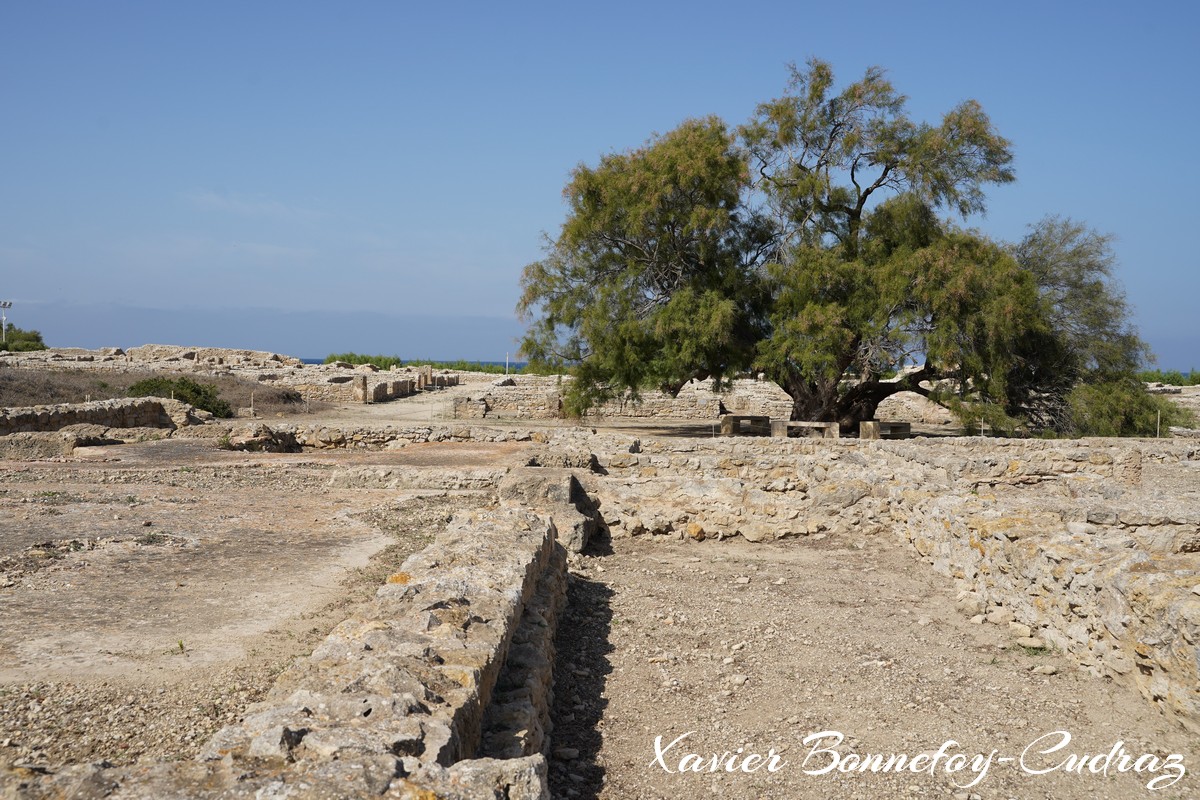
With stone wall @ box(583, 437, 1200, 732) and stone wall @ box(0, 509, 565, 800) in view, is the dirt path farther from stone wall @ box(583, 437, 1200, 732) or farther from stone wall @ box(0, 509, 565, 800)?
stone wall @ box(0, 509, 565, 800)

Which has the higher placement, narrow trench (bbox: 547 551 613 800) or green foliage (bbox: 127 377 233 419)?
green foliage (bbox: 127 377 233 419)

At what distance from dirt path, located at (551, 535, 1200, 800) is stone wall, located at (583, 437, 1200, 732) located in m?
0.26

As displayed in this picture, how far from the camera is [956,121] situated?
69.5 ft

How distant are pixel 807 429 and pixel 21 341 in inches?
1759

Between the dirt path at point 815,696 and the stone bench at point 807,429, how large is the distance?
12.2 meters

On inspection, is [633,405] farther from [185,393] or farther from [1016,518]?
[1016,518]

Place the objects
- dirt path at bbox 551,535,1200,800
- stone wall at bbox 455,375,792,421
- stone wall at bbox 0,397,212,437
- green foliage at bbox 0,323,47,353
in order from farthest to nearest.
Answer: green foliage at bbox 0,323,47,353 < stone wall at bbox 455,375,792,421 < stone wall at bbox 0,397,212,437 < dirt path at bbox 551,535,1200,800

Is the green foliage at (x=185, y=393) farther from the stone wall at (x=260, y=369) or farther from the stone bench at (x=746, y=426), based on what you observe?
the stone bench at (x=746, y=426)

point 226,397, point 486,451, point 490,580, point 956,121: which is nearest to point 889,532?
point 490,580

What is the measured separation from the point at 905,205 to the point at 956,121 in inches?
91.6

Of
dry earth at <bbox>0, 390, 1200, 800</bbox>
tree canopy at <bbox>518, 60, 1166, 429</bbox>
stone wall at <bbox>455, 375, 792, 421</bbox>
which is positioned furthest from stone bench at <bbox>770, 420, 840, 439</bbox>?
dry earth at <bbox>0, 390, 1200, 800</bbox>

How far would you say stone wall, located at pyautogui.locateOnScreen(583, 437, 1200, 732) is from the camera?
4754 millimetres

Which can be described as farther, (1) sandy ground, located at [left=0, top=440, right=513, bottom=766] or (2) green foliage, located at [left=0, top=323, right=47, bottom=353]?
(2) green foliage, located at [left=0, top=323, right=47, bottom=353]

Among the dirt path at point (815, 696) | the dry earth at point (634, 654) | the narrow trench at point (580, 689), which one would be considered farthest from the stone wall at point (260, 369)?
the dirt path at point (815, 696)
